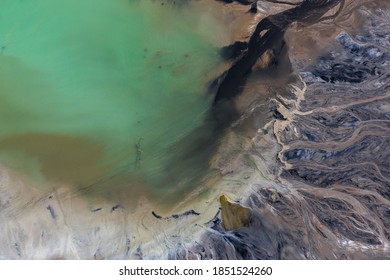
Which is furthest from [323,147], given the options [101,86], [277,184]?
[101,86]

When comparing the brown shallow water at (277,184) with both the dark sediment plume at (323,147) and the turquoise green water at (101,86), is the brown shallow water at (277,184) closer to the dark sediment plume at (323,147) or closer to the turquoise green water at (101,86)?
the dark sediment plume at (323,147)

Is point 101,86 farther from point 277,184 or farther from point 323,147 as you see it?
point 323,147

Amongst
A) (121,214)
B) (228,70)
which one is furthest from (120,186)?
(228,70)

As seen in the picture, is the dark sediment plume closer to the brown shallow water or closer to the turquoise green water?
the brown shallow water

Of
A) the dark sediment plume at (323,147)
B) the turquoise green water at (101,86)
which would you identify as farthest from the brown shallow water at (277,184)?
the turquoise green water at (101,86)

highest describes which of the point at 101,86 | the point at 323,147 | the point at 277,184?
the point at 101,86

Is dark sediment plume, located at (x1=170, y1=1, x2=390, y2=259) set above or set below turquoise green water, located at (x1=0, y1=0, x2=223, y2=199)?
below

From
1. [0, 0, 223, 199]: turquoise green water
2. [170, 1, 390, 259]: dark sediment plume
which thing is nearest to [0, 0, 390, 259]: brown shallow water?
[170, 1, 390, 259]: dark sediment plume
